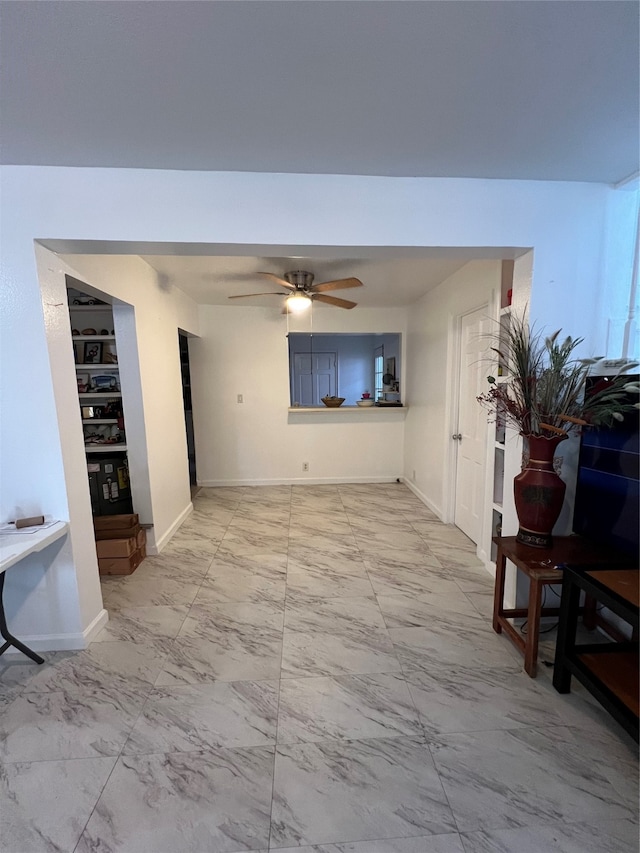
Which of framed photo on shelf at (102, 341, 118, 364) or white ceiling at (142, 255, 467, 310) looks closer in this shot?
white ceiling at (142, 255, 467, 310)

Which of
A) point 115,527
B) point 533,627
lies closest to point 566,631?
point 533,627

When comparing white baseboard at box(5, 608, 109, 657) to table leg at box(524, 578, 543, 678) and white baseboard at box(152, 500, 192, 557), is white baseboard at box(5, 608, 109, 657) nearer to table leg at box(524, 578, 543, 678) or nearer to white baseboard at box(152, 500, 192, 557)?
white baseboard at box(152, 500, 192, 557)

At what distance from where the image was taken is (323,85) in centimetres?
109

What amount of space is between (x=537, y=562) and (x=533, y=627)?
293 millimetres

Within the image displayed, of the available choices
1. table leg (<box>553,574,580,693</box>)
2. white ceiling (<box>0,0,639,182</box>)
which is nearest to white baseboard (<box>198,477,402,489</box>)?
table leg (<box>553,574,580,693</box>)

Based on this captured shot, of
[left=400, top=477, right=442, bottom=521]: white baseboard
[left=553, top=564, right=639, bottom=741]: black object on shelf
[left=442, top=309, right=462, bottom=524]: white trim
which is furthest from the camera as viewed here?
[left=400, top=477, right=442, bottom=521]: white baseboard

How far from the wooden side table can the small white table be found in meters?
2.14

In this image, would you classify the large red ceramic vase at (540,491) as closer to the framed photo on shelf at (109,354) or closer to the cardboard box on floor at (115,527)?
the cardboard box on floor at (115,527)

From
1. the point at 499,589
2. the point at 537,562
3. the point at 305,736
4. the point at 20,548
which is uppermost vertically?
the point at 20,548

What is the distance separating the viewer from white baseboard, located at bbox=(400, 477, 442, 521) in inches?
140

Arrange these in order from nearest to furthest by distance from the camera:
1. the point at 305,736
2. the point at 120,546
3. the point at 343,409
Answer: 1. the point at 305,736
2. the point at 120,546
3. the point at 343,409

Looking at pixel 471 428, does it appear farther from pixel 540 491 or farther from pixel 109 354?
pixel 109 354

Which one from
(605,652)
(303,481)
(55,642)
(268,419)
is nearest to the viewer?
(605,652)

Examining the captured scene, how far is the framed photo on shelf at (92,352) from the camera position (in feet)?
9.48
